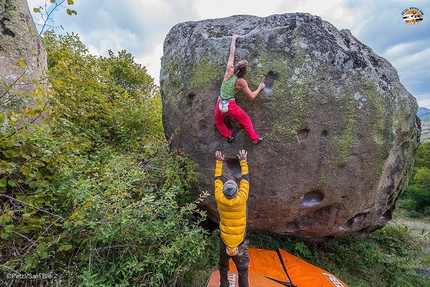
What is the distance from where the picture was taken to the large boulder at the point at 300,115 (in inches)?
157

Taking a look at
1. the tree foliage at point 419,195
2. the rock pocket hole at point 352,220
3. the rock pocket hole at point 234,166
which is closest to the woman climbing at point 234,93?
the rock pocket hole at point 234,166

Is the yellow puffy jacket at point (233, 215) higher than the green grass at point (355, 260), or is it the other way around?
the yellow puffy jacket at point (233, 215)

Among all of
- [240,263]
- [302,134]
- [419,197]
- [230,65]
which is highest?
[230,65]

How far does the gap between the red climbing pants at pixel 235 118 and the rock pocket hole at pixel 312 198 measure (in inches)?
58.6

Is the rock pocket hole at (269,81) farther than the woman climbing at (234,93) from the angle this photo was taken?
Yes

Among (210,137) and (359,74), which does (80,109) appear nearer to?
(210,137)

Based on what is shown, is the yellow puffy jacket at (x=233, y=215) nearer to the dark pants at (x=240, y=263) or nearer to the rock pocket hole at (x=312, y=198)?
the dark pants at (x=240, y=263)

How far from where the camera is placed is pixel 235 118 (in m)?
4.03

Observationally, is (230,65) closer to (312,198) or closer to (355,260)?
(312,198)

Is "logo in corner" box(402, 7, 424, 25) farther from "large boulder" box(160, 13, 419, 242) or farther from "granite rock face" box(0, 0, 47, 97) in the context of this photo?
"granite rock face" box(0, 0, 47, 97)

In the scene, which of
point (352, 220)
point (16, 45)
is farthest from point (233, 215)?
point (16, 45)

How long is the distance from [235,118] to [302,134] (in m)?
1.12

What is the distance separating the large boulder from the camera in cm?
398

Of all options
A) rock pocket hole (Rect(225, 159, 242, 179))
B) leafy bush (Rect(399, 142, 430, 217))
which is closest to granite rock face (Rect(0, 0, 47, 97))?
rock pocket hole (Rect(225, 159, 242, 179))
